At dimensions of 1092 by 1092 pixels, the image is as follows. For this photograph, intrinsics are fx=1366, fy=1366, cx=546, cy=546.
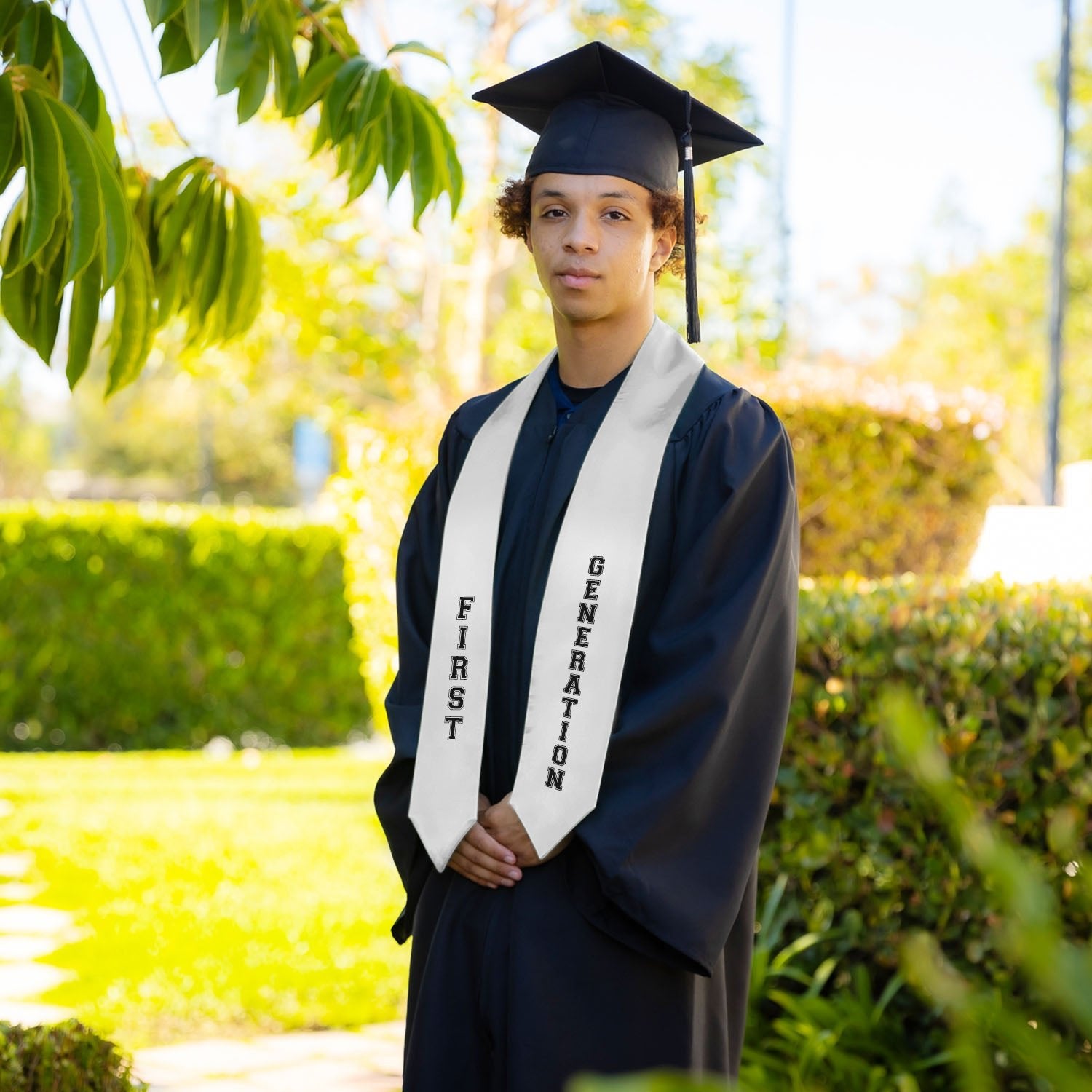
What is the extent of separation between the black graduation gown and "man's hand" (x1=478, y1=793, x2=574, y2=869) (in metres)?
0.03

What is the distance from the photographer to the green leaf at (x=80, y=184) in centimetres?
186

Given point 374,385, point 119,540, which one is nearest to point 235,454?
point 374,385

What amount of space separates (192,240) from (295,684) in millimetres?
9091

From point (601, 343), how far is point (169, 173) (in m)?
1.00

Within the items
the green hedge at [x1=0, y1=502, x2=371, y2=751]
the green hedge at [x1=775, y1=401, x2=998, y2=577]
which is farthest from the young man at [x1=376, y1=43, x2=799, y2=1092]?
the green hedge at [x1=0, y1=502, x2=371, y2=751]

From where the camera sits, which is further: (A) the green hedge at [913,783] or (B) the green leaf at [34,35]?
(A) the green hedge at [913,783]

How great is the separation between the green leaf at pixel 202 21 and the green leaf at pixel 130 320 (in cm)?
39

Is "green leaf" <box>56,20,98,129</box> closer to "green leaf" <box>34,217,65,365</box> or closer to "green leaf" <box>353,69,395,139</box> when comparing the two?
"green leaf" <box>34,217,65,365</box>

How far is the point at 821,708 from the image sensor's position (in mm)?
3549

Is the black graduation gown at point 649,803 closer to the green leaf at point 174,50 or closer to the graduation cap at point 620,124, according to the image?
the graduation cap at point 620,124

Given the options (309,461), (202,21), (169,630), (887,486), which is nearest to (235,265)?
(202,21)

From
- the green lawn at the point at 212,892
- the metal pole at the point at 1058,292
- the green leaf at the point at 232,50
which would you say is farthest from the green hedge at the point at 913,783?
the metal pole at the point at 1058,292

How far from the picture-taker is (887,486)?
261 inches

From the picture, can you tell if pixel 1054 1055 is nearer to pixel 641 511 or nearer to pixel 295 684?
pixel 641 511
